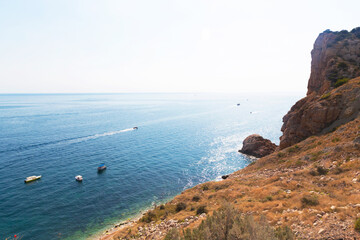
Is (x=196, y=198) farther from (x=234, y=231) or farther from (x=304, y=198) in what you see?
(x=234, y=231)

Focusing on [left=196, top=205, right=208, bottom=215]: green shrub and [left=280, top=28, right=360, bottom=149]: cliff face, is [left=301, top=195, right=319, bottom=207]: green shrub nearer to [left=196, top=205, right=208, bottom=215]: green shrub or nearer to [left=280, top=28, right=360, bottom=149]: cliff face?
[left=196, top=205, right=208, bottom=215]: green shrub

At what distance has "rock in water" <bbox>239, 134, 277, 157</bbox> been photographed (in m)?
62.0

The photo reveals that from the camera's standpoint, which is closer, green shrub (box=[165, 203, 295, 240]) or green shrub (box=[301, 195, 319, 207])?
green shrub (box=[165, 203, 295, 240])

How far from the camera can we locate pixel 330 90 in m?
40.5

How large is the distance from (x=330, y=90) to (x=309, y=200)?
36.5 meters

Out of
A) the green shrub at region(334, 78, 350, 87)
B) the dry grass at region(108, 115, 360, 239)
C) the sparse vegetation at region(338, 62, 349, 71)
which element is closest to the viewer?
the dry grass at region(108, 115, 360, 239)

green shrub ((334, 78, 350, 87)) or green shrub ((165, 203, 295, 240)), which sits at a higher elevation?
green shrub ((334, 78, 350, 87))

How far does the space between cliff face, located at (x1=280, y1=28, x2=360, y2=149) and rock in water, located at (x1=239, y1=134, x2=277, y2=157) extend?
18.0 metres

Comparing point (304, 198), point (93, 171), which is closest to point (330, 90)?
point (304, 198)

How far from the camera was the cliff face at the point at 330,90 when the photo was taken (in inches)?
1272

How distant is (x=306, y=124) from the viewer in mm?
36219

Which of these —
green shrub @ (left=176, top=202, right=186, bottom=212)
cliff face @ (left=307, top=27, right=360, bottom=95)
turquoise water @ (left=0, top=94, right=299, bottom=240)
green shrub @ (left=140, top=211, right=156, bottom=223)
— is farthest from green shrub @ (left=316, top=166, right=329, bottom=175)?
cliff face @ (left=307, top=27, right=360, bottom=95)

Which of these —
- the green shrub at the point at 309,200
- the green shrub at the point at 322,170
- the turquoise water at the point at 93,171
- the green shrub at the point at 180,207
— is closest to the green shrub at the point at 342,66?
the turquoise water at the point at 93,171

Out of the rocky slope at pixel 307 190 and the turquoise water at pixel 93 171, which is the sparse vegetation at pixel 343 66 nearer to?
the rocky slope at pixel 307 190
